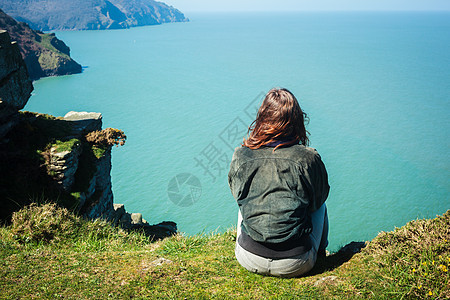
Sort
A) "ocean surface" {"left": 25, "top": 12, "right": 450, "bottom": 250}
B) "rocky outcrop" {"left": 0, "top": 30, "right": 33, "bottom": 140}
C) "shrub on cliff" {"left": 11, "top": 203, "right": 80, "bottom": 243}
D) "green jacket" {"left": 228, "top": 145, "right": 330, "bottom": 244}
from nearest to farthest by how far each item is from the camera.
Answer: "green jacket" {"left": 228, "top": 145, "right": 330, "bottom": 244}, "shrub on cliff" {"left": 11, "top": 203, "right": 80, "bottom": 243}, "rocky outcrop" {"left": 0, "top": 30, "right": 33, "bottom": 140}, "ocean surface" {"left": 25, "top": 12, "right": 450, "bottom": 250}

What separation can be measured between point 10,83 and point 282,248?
23.3 ft

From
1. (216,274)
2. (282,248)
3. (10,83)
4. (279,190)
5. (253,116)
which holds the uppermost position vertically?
(10,83)

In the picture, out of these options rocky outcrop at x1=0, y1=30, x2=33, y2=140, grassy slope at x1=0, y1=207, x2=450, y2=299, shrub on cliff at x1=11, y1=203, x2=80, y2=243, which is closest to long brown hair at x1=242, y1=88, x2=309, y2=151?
grassy slope at x1=0, y1=207, x2=450, y2=299

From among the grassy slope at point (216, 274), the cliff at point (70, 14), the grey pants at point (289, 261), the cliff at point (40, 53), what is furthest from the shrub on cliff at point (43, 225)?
the cliff at point (70, 14)

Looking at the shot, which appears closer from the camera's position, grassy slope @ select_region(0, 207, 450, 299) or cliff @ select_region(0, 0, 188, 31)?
grassy slope @ select_region(0, 207, 450, 299)

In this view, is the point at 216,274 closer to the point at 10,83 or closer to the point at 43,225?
the point at 43,225

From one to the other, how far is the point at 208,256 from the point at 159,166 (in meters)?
19.2

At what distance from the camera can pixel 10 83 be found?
23.4 feet

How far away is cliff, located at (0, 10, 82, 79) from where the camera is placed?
41.6 metres

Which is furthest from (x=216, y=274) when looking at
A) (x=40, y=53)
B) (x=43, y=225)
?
(x=40, y=53)

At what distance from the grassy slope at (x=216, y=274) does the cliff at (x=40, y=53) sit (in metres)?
45.1

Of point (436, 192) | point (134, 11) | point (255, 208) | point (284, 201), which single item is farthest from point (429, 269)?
point (134, 11)

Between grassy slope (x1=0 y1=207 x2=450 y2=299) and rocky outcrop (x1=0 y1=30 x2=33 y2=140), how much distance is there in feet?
13.0

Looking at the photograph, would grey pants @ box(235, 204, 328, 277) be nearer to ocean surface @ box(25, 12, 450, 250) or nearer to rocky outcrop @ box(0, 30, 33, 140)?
ocean surface @ box(25, 12, 450, 250)
